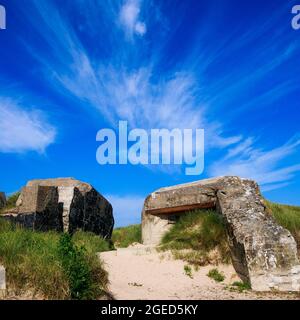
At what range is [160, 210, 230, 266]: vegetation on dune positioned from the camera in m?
8.31

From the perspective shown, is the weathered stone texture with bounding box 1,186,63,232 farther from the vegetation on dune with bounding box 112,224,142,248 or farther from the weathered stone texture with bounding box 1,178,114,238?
the vegetation on dune with bounding box 112,224,142,248

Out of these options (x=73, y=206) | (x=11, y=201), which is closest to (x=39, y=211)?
(x=73, y=206)

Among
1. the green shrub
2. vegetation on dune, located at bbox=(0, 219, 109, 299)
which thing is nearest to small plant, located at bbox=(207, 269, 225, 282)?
vegetation on dune, located at bbox=(0, 219, 109, 299)

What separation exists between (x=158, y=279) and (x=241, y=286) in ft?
4.98

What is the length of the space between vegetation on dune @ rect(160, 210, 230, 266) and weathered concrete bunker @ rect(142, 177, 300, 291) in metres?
0.26

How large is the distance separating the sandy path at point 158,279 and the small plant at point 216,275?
81 millimetres

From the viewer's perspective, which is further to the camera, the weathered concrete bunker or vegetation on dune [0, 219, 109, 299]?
the weathered concrete bunker

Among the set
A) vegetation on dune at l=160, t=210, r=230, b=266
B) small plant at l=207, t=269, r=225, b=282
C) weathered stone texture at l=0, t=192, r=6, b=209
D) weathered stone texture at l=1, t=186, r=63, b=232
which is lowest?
small plant at l=207, t=269, r=225, b=282

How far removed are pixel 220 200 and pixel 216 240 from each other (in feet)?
2.90

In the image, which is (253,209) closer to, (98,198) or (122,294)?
(122,294)

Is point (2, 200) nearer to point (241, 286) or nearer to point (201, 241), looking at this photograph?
point (201, 241)
